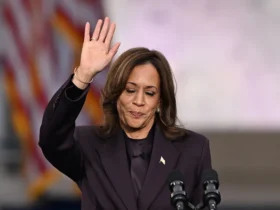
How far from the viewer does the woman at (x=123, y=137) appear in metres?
3.46

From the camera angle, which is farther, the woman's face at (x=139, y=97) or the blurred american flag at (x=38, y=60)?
the blurred american flag at (x=38, y=60)

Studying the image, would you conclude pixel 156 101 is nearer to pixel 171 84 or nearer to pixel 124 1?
pixel 171 84

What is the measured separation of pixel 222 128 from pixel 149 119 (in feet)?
15.3

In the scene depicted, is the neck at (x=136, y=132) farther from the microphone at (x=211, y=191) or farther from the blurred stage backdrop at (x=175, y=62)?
the blurred stage backdrop at (x=175, y=62)

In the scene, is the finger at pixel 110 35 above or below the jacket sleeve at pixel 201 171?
above

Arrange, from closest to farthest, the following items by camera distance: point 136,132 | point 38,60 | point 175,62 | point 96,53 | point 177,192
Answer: point 177,192
point 96,53
point 136,132
point 38,60
point 175,62

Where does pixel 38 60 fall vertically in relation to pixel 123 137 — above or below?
above

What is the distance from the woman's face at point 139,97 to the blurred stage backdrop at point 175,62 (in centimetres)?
343

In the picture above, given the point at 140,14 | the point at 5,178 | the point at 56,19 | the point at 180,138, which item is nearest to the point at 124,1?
the point at 140,14

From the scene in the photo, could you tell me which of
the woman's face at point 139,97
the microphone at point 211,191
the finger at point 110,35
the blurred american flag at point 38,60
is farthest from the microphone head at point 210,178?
the blurred american flag at point 38,60

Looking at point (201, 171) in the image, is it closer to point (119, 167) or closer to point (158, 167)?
point (158, 167)

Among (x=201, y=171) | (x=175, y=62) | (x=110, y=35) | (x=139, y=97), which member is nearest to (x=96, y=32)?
(x=110, y=35)

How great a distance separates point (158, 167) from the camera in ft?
11.8

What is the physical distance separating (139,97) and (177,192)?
0.53 meters
